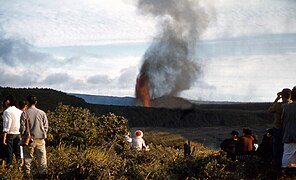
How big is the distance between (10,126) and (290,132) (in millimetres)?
6223

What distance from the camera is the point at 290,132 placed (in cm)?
1063

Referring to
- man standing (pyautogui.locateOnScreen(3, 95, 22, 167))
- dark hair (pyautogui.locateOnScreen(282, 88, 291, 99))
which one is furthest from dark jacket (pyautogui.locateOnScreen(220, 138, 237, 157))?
man standing (pyautogui.locateOnScreen(3, 95, 22, 167))

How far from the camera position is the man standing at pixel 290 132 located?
10.6 metres

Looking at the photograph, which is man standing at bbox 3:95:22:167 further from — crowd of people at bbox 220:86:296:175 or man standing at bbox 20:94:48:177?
crowd of people at bbox 220:86:296:175

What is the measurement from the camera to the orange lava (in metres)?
67.2

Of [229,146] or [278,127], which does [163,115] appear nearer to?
[229,146]

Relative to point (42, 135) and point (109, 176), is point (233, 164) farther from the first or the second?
point (42, 135)

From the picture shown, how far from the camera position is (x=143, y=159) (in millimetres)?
13477

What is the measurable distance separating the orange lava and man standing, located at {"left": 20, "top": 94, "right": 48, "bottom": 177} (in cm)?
5559

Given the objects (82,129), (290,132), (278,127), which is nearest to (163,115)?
(82,129)

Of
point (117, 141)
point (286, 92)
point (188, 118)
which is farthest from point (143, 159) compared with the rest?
point (188, 118)

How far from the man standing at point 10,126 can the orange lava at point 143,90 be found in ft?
177

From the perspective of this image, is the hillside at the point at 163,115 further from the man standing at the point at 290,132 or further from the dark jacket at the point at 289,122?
the dark jacket at the point at 289,122

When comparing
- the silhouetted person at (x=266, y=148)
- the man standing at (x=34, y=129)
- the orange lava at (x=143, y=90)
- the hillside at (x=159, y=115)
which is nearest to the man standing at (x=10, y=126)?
the man standing at (x=34, y=129)
